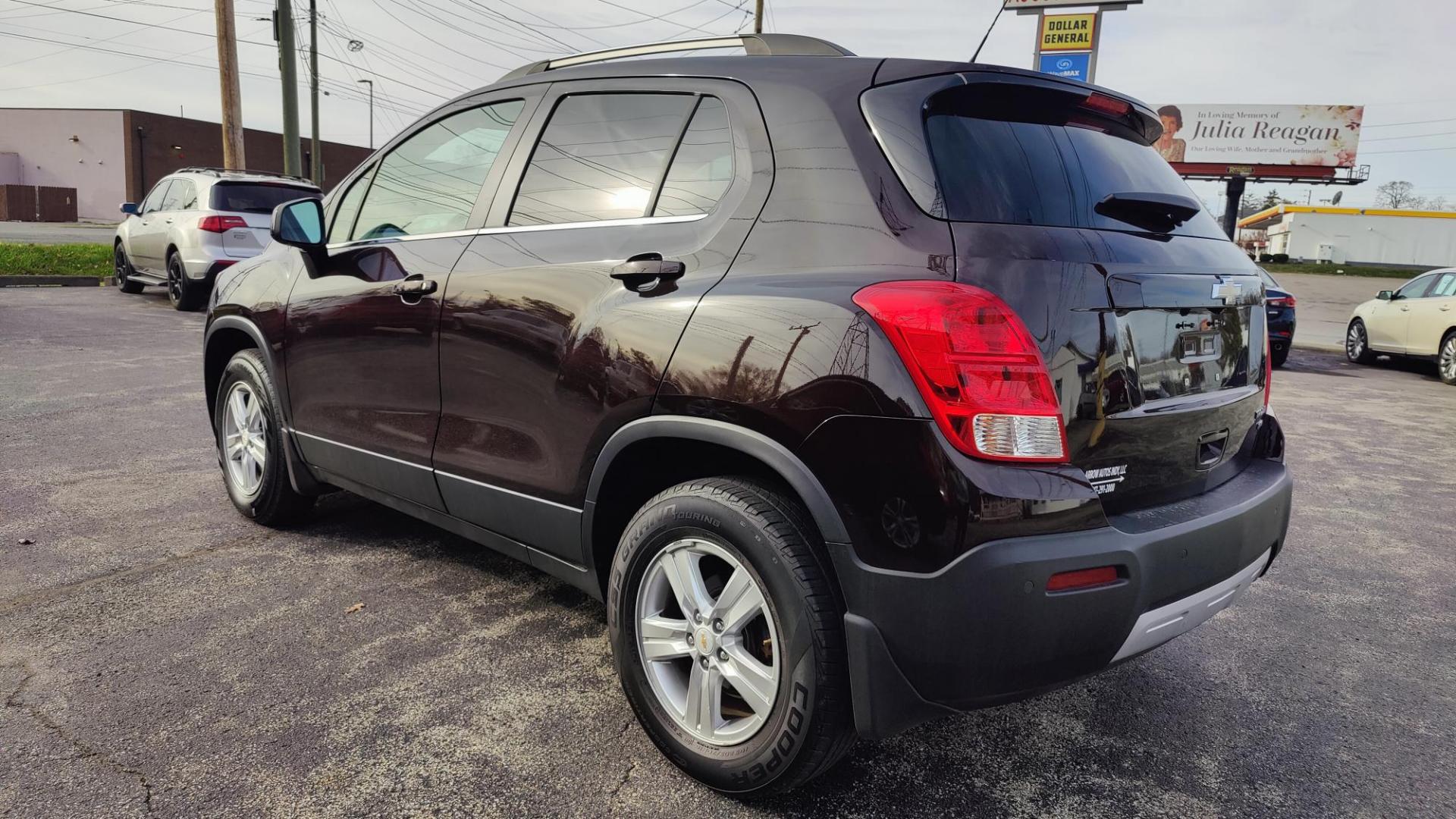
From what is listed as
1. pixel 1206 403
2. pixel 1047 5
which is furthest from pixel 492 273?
pixel 1047 5

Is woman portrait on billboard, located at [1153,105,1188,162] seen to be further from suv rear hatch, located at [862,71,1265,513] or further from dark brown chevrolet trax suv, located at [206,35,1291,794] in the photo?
dark brown chevrolet trax suv, located at [206,35,1291,794]

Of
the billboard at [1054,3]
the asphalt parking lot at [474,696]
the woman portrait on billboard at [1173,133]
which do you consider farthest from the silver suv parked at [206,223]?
the woman portrait on billboard at [1173,133]

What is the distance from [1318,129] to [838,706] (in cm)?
6777

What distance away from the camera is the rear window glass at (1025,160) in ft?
7.41

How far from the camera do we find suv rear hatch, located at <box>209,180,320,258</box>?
12086 mm

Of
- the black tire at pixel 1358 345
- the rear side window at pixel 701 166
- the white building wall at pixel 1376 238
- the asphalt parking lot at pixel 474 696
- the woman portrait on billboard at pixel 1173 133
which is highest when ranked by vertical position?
the woman portrait on billboard at pixel 1173 133

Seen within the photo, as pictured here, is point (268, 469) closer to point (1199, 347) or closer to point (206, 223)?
point (1199, 347)

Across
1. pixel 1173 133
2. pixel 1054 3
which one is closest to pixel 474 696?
pixel 1054 3

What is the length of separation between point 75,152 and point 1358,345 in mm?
59659

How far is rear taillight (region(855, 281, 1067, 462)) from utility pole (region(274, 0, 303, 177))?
62.3ft

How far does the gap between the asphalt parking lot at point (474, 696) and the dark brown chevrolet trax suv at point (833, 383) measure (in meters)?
0.35

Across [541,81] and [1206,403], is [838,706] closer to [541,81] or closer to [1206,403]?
[1206,403]

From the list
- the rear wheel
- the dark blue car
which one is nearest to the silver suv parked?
the dark blue car

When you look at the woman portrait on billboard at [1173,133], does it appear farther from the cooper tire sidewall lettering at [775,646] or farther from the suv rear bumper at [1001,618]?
the cooper tire sidewall lettering at [775,646]
